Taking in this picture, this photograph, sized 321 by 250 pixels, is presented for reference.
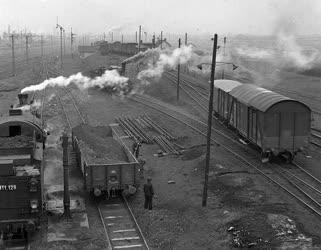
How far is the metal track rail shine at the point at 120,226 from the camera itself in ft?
53.6

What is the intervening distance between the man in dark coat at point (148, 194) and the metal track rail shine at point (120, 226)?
29.8 inches

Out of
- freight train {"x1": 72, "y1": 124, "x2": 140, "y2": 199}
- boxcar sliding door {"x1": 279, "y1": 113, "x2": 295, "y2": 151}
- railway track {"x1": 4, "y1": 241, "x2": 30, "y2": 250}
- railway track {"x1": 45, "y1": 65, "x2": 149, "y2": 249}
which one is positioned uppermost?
boxcar sliding door {"x1": 279, "y1": 113, "x2": 295, "y2": 151}

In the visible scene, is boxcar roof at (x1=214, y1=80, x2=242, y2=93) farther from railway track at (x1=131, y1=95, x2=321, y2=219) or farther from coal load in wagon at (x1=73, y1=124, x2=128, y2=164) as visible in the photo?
coal load in wagon at (x1=73, y1=124, x2=128, y2=164)

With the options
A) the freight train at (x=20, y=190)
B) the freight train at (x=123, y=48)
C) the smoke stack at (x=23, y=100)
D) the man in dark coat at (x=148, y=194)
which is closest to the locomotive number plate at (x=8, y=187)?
the freight train at (x=20, y=190)

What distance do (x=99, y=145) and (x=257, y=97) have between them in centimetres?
937

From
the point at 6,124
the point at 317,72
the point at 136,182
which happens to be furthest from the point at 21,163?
the point at 317,72

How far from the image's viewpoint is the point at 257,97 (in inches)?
1058

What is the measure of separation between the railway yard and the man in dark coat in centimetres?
33

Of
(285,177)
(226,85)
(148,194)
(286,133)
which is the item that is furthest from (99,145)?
(226,85)

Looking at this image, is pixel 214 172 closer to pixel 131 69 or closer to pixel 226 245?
pixel 226 245

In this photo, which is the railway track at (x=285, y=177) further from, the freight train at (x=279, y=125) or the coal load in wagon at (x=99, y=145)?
the coal load in wagon at (x=99, y=145)

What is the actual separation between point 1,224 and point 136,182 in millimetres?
6279

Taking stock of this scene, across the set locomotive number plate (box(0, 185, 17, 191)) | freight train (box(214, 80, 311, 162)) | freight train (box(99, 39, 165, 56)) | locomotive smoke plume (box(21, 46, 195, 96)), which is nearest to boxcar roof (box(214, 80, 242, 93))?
freight train (box(214, 80, 311, 162))

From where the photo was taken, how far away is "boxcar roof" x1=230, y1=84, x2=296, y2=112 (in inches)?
989
